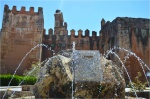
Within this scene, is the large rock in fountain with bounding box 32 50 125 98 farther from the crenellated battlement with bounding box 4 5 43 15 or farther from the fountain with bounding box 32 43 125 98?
the crenellated battlement with bounding box 4 5 43 15

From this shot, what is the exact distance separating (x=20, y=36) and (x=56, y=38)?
3951 mm

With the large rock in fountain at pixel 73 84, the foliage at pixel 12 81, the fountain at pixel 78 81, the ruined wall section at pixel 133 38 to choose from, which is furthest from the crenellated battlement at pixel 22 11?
the large rock in fountain at pixel 73 84

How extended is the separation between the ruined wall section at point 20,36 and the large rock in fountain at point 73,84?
15200mm

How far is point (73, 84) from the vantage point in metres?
3.56

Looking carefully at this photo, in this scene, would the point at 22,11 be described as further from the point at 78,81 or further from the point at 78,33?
the point at 78,81

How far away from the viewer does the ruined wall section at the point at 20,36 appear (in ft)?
61.5

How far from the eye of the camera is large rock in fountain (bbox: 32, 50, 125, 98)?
358 centimetres

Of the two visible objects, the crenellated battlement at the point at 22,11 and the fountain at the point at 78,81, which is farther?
the crenellated battlement at the point at 22,11

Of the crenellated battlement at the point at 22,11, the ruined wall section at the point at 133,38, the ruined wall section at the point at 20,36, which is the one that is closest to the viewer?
the ruined wall section at the point at 133,38

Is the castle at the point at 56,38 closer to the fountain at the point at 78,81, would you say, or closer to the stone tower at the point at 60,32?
the stone tower at the point at 60,32

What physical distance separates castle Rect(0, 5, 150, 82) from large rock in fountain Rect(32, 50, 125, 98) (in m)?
12.9

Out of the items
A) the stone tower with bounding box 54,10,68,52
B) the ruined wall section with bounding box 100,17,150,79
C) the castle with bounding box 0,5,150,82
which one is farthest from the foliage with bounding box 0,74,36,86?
the stone tower with bounding box 54,10,68,52

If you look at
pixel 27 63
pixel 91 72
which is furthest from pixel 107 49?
pixel 91 72

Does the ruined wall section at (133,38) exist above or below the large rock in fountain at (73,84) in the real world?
above
